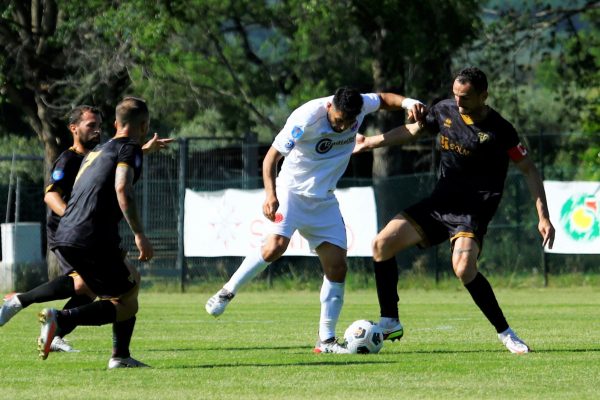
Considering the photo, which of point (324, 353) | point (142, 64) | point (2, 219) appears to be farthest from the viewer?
point (142, 64)

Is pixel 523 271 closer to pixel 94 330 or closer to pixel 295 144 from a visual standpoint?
pixel 94 330

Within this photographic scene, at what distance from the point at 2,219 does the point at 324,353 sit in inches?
628

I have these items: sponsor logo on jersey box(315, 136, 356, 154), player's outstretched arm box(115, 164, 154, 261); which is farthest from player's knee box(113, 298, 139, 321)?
sponsor logo on jersey box(315, 136, 356, 154)

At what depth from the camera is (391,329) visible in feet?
32.8

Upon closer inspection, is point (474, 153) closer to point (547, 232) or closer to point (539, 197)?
point (539, 197)

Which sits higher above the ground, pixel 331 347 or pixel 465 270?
pixel 465 270

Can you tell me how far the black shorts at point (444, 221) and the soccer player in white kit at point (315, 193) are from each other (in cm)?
58

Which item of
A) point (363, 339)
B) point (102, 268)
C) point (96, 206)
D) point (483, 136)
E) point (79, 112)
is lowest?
point (363, 339)

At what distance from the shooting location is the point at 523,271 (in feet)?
75.3

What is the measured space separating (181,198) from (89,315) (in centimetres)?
1522

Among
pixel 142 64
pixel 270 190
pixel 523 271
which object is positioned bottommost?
pixel 523 271

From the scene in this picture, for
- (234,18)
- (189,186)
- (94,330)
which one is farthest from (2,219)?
(94,330)

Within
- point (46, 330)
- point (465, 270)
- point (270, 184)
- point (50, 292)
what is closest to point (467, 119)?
point (465, 270)

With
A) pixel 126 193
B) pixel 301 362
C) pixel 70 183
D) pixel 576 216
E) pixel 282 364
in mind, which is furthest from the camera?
pixel 576 216
